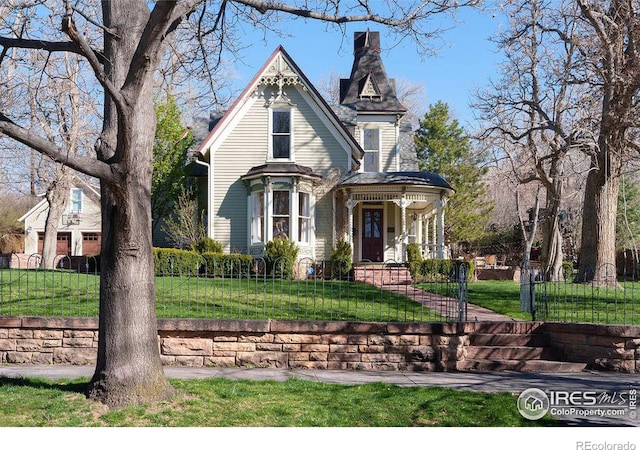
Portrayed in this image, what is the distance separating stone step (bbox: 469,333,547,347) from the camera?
10180mm

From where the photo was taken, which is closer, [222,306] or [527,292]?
[222,306]

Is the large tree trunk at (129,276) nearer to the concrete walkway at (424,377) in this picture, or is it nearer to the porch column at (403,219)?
the concrete walkway at (424,377)

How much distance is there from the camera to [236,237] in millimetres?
23047

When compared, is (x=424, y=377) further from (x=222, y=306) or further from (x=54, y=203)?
(x=54, y=203)

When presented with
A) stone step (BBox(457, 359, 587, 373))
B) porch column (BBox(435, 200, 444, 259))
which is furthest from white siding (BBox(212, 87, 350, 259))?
stone step (BBox(457, 359, 587, 373))

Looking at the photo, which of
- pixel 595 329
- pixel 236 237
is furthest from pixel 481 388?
pixel 236 237

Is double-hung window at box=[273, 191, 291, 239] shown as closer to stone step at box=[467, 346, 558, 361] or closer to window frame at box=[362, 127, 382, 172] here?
window frame at box=[362, 127, 382, 172]

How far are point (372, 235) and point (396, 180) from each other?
3272mm

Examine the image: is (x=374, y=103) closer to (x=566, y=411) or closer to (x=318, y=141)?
(x=318, y=141)

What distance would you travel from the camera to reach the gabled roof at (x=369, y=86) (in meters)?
26.4

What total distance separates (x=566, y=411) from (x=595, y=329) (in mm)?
3225

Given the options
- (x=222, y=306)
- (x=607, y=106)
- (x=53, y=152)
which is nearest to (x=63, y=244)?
(x=222, y=306)

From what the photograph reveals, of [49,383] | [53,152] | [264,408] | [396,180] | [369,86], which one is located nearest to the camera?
[53,152]

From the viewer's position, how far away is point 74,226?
40625mm
